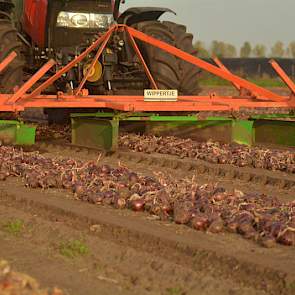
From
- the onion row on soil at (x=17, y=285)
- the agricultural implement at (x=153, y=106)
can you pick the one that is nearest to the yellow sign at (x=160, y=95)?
the agricultural implement at (x=153, y=106)

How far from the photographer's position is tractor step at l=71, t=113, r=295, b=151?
7654mm

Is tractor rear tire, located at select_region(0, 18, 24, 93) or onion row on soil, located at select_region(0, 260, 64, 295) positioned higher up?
tractor rear tire, located at select_region(0, 18, 24, 93)

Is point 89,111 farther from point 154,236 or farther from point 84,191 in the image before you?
point 154,236

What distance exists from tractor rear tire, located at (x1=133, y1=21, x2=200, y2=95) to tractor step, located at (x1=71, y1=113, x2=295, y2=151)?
653mm

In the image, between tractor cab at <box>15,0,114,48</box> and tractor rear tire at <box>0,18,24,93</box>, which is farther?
tractor cab at <box>15,0,114,48</box>

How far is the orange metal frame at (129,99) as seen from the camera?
287 inches

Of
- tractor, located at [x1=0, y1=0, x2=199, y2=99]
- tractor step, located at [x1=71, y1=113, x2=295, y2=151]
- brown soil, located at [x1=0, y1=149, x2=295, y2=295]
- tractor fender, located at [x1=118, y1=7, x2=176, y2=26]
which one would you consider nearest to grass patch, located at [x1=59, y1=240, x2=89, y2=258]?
brown soil, located at [x1=0, y1=149, x2=295, y2=295]

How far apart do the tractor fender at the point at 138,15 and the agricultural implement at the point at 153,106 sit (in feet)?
3.45

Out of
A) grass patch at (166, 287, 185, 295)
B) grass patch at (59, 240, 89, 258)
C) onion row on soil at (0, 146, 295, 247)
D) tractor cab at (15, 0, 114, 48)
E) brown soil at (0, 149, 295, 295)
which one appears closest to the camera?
grass patch at (166, 287, 185, 295)

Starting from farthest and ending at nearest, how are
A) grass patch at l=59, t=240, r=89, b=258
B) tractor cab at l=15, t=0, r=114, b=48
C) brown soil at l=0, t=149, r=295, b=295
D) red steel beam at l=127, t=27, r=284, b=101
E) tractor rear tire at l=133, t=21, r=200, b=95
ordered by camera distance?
tractor cab at l=15, t=0, r=114, b=48 → tractor rear tire at l=133, t=21, r=200, b=95 → red steel beam at l=127, t=27, r=284, b=101 → grass patch at l=59, t=240, r=89, b=258 → brown soil at l=0, t=149, r=295, b=295

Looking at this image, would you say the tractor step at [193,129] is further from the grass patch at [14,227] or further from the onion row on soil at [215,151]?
the grass patch at [14,227]

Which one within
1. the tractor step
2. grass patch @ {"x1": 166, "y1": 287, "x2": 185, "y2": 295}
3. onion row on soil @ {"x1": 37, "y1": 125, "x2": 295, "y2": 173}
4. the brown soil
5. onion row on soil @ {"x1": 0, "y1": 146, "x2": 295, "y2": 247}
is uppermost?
the tractor step

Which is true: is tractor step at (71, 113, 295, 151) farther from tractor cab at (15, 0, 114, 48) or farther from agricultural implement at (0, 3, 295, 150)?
tractor cab at (15, 0, 114, 48)

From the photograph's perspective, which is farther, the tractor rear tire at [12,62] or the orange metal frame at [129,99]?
the tractor rear tire at [12,62]
